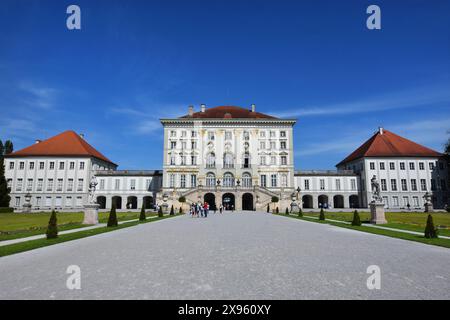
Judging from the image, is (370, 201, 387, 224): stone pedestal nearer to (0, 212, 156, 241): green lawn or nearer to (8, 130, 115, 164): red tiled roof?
(0, 212, 156, 241): green lawn

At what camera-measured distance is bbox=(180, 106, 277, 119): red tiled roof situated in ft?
189

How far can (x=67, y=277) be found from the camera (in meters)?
5.86

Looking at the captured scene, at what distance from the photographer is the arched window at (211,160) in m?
55.1

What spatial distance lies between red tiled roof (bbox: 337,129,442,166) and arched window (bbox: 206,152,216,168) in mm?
27970

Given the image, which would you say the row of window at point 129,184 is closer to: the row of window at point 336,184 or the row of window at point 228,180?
the row of window at point 228,180

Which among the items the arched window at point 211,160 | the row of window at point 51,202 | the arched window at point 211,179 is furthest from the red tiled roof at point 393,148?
the row of window at point 51,202

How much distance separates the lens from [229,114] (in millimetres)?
57500

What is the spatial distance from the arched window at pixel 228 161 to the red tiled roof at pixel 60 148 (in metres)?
24.7

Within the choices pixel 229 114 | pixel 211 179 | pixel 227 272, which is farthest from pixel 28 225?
pixel 229 114

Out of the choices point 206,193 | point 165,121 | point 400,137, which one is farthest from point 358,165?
point 165,121

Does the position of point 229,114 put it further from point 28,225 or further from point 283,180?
point 28,225

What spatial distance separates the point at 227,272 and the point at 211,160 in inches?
1942

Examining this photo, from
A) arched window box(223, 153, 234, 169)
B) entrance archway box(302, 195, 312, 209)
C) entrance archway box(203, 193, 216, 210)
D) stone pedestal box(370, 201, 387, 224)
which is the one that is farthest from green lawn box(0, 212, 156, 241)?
entrance archway box(302, 195, 312, 209)
